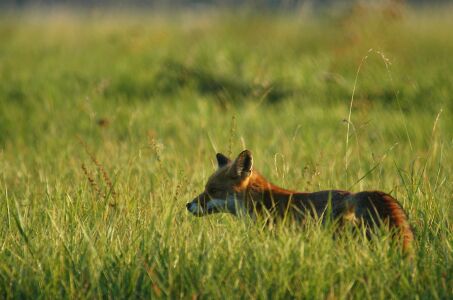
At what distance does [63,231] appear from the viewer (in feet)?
14.1

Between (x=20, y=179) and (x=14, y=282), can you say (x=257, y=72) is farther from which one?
(x=14, y=282)

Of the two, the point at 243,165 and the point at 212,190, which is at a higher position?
the point at 243,165

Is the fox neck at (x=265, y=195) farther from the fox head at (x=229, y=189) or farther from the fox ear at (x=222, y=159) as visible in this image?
the fox ear at (x=222, y=159)

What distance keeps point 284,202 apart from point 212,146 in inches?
76.7

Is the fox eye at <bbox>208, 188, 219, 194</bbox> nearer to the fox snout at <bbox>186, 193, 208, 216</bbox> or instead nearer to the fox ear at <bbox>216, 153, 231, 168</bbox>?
the fox snout at <bbox>186, 193, 208, 216</bbox>

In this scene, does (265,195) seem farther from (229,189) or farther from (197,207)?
(197,207)

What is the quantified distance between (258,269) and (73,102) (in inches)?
229

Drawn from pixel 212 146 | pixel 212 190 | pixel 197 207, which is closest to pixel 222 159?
pixel 212 190

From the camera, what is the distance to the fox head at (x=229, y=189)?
5.17 m

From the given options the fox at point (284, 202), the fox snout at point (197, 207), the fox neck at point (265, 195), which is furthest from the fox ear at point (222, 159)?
the fox snout at point (197, 207)

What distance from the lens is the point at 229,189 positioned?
5.25 meters

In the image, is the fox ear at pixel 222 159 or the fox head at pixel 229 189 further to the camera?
the fox ear at pixel 222 159

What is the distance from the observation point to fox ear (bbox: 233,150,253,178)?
5145 millimetres

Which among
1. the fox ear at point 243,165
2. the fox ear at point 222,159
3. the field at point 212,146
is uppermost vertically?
the fox ear at point 243,165
